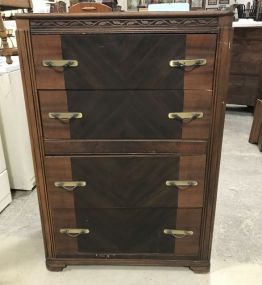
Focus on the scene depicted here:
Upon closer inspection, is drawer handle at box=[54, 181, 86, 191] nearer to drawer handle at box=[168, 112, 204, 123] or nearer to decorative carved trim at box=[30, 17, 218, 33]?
drawer handle at box=[168, 112, 204, 123]

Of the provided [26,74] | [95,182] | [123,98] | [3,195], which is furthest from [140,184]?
[3,195]

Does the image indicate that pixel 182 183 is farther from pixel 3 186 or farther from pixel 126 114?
pixel 3 186

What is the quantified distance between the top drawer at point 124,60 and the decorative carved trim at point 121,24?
22 millimetres

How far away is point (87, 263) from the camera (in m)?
1.24

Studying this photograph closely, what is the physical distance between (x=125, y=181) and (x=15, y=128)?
0.88m

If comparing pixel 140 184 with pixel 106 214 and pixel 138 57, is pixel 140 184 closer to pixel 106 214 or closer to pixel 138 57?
pixel 106 214

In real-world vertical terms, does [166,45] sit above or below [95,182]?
above

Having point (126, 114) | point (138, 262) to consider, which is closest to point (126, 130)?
point (126, 114)

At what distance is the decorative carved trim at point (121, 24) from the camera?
88 centimetres

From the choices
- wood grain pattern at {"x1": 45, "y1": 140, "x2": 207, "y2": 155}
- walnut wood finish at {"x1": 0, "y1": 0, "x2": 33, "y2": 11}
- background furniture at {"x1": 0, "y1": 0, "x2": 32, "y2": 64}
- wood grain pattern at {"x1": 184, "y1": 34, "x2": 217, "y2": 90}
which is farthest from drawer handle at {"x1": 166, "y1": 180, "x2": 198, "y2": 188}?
walnut wood finish at {"x1": 0, "y1": 0, "x2": 33, "y2": 11}

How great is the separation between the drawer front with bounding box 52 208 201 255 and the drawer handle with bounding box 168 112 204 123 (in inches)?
13.9

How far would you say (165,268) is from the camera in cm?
127

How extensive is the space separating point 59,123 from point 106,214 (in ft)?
1.28

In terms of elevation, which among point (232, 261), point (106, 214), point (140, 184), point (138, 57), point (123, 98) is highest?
point (138, 57)
